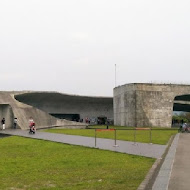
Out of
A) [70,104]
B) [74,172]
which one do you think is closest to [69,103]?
[70,104]

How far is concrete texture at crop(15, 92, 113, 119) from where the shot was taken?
59.7 m

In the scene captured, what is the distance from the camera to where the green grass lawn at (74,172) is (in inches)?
274

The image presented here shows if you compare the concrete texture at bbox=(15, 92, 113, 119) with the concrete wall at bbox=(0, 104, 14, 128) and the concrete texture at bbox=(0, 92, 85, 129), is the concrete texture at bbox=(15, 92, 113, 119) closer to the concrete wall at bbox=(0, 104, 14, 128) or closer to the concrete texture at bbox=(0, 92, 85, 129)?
the concrete texture at bbox=(0, 92, 85, 129)

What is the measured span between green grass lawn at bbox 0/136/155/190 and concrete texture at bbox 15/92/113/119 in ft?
150

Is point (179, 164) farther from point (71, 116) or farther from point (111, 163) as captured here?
point (71, 116)

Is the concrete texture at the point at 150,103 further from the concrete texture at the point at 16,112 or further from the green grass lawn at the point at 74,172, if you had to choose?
the green grass lawn at the point at 74,172

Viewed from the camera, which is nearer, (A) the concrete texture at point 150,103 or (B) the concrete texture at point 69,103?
(A) the concrete texture at point 150,103

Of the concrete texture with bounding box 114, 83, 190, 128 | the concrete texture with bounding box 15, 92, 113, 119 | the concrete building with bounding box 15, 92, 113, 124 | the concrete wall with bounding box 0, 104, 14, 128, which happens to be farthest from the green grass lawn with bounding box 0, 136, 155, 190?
the concrete building with bounding box 15, 92, 113, 124

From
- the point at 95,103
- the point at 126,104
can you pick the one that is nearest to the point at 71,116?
the point at 95,103

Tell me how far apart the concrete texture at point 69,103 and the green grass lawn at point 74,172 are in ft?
150

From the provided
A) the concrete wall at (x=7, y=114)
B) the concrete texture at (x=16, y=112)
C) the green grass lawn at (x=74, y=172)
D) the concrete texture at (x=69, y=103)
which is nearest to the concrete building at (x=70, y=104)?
the concrete texture at (x=69, y=103)

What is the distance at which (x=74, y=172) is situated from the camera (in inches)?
338

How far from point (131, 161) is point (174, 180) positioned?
3.49m

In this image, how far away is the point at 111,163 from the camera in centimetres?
1025
